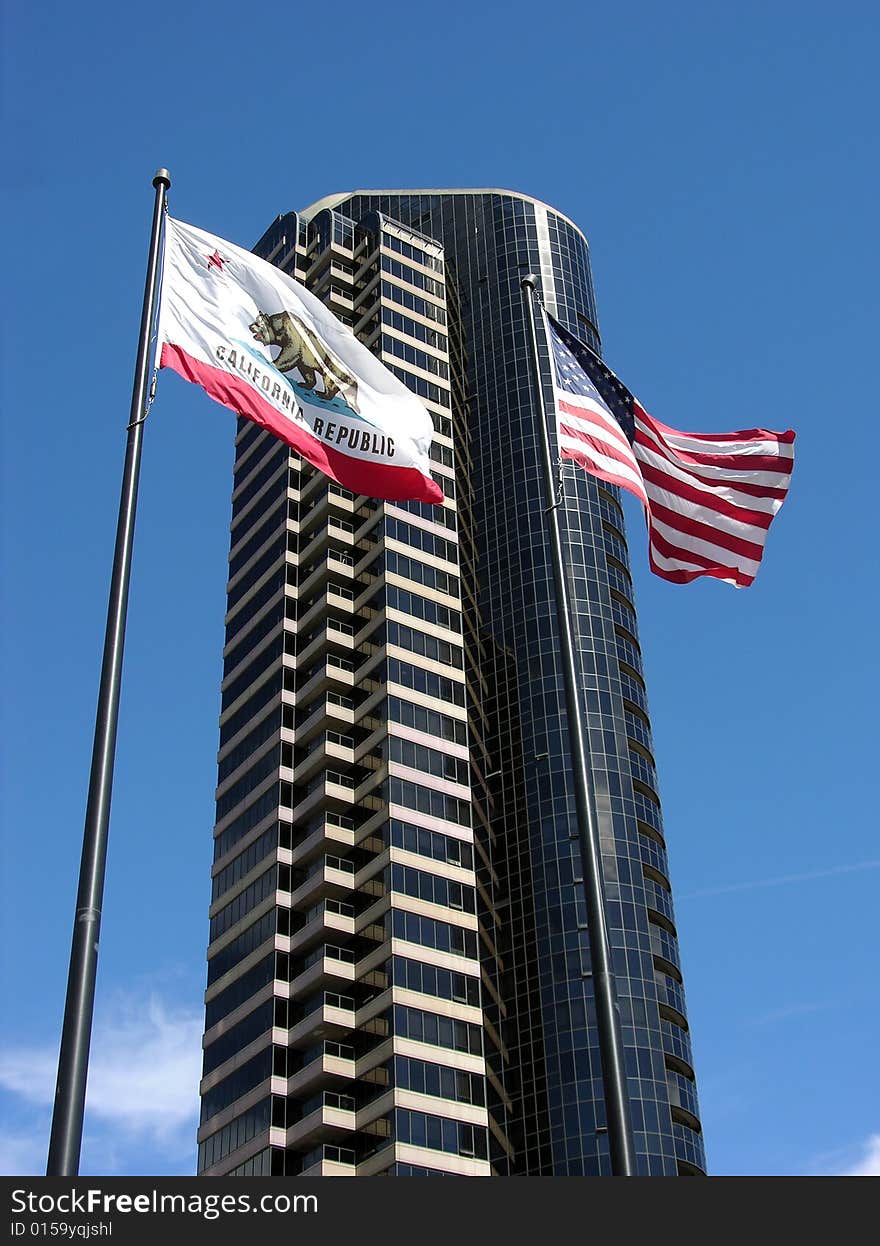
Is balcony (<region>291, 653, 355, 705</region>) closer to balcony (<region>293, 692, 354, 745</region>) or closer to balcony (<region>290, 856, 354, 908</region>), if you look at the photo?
balcony (<region>293, 692, 354, 745</region>)

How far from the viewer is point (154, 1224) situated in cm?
2061

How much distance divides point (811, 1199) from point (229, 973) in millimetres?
79475

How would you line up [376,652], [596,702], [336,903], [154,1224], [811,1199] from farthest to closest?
1. [596,702]
2. [376,652]
3. [336,903]
4. [811,1199]
5. [154,1224]

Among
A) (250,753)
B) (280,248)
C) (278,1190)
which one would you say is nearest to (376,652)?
(250,753)

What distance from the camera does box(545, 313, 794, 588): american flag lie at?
119 ft

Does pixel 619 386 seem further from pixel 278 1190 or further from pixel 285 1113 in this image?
pixel 285 1113

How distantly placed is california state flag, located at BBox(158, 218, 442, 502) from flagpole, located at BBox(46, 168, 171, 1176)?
243 centimetres

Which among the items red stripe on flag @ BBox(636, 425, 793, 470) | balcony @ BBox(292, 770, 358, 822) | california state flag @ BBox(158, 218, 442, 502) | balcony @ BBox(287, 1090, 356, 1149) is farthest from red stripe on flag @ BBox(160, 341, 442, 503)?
balcony @ BBox(292, 770, 358, 822)

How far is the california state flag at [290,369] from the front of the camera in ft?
106

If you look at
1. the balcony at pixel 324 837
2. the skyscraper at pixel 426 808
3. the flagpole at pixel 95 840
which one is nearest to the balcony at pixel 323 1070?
the skyscraper at pixel 426 808

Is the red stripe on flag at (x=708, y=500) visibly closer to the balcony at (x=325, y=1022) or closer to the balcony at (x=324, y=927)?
the balcony at (x=325, y=1022)

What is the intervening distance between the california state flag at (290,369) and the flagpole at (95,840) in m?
2.43

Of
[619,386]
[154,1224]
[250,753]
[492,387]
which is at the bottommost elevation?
[154,1224]

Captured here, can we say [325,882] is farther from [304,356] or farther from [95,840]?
[95,840]
